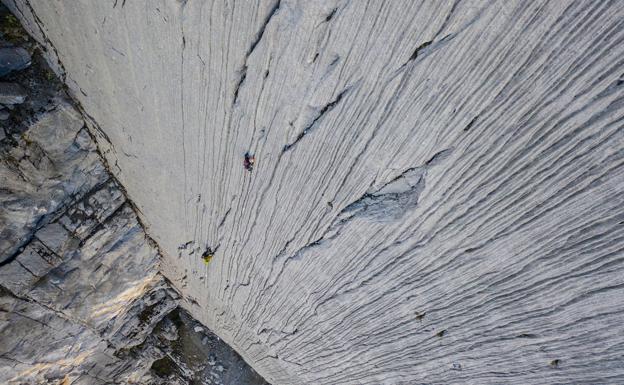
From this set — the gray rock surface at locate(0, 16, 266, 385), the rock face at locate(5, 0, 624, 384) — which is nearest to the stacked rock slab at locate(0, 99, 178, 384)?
the gray rock surface at locate(0, 16, 266, 385)

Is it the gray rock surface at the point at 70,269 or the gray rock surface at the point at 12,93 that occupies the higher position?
the gray rock surface at the point at 12,93

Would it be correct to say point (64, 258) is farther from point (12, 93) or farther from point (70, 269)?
point (12, 93)

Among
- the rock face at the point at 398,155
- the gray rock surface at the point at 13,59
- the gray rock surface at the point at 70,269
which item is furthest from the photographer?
the gray rock surface at the point at 70,269

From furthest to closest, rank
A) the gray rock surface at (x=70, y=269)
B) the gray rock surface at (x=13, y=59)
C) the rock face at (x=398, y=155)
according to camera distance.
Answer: the gray rock surface at (x=70, y=269), the gray rock surface at (x=13, y=59), the rock face at (x=398, y=155)

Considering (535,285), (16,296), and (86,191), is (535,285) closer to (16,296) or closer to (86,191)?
(86,191)

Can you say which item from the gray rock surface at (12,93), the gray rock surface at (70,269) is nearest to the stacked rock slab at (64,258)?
the gray rock surface at (70,269)

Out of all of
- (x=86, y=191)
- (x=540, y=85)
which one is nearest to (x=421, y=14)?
(x=540, y=85)

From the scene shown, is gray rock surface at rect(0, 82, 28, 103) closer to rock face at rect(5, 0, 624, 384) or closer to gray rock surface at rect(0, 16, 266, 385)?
gray rock surface at rect(0, 16, 266, 385)

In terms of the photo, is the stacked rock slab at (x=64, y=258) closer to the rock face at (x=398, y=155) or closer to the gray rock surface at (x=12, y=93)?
the gray rock surface at (x=12, y=93)
